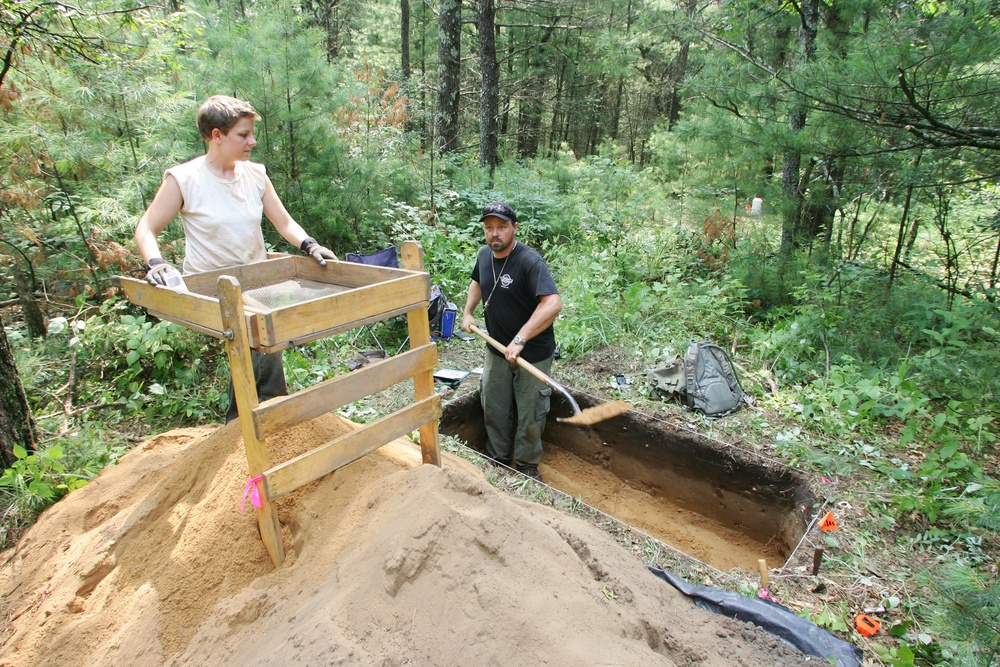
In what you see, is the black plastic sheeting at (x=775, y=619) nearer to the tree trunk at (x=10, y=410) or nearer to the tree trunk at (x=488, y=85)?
the tree trunk at (x=10, y=410)

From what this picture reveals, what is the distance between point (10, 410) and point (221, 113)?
6.91 ft

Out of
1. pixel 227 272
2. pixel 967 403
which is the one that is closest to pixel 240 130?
pixel 227 272

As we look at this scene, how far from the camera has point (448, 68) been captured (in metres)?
10.3

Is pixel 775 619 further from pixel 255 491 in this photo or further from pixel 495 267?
pixel 495 267

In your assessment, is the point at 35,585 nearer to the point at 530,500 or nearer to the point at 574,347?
the point at 530,500

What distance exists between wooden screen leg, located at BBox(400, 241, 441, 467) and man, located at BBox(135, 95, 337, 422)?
19.7 inches

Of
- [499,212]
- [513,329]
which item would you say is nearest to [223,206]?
[499,212]

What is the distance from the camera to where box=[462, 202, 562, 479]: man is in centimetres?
367

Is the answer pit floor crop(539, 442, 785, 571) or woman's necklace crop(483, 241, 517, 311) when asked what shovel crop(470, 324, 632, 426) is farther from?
pit floor crop(539, 442, 785, 571)

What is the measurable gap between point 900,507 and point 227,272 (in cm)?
379

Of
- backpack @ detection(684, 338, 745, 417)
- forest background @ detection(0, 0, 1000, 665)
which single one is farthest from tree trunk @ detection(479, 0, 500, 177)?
backpack @ detection(684, 338, 745, 417)

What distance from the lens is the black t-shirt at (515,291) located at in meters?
3.76

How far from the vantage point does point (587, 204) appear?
966 cm

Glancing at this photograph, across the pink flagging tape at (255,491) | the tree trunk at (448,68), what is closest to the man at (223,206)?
the pink flagging tape at (255,491)
